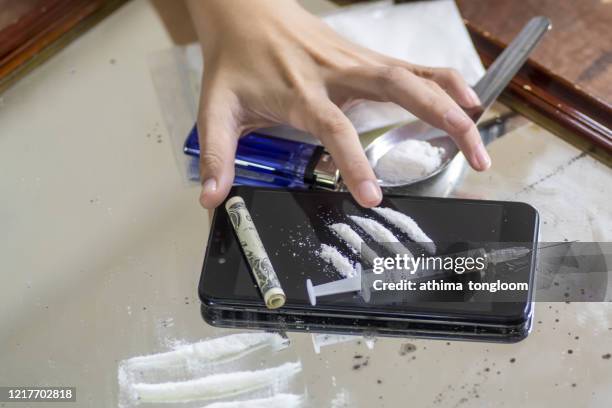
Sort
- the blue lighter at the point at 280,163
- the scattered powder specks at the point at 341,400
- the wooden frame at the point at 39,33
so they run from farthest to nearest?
the wooden frame at the point at 39,33 → the blue lighter at the point at 280,163 → the scattered powder specks at the point at 341,400

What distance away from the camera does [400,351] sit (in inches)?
24.7

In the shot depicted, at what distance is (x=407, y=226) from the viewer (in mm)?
666

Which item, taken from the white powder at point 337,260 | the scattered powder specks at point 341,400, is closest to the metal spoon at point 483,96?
the white powder at point 337,260

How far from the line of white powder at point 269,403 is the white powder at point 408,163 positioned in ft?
0.76

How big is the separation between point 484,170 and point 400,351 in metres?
0.21

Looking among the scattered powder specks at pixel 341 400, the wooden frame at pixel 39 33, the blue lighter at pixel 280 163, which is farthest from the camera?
the wooden frame at pixel 39 33

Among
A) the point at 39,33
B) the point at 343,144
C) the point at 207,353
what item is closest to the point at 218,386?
the point at 207,353

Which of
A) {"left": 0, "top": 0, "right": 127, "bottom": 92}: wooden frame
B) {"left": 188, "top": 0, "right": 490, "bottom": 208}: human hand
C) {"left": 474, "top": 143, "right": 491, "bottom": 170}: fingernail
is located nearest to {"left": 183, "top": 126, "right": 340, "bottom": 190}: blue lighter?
{"left": 188, "top": 0, "right": 490, "bottom": 208}: human hand

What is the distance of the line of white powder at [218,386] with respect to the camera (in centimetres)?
62

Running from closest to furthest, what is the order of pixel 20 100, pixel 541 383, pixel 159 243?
pixel 541 383 < pixel 159 243 < pixel 20 100

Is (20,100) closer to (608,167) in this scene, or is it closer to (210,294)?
(210,294)

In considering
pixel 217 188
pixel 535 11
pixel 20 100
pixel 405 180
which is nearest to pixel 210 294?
pixel 217 188

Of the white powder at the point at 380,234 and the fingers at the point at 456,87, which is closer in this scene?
the white powder at the point at 380,234

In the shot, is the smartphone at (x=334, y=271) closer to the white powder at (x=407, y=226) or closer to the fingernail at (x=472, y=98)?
the white powder at (x=407, y=226)
